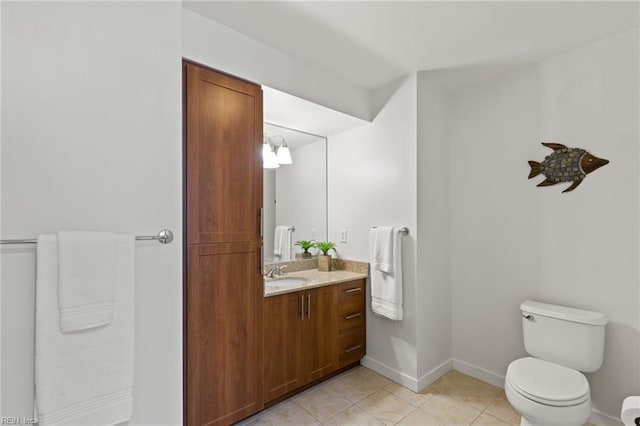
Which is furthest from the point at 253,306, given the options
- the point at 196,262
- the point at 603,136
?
the point at 603,136

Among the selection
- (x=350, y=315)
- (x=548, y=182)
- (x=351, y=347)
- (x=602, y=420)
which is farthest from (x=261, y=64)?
(x=602, y=420)

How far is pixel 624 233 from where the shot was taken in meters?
1.83

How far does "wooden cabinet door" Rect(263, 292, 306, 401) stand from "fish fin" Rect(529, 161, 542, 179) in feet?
6.37

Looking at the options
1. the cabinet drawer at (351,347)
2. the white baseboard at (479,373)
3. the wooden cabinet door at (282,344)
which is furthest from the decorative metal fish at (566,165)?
the wooden cabinet door at (282,344)

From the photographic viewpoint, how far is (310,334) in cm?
224

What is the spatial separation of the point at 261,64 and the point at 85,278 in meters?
1.59

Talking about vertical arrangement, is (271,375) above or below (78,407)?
below

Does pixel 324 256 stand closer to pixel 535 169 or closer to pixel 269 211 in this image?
pixel 269 211

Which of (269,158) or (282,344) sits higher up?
(269,158)

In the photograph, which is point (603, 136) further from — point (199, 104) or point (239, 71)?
point (199, 104)

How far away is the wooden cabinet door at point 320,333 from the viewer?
7.29 ft

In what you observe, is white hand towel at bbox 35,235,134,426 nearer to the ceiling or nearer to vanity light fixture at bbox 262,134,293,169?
the ceiling

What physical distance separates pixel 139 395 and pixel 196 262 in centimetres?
64

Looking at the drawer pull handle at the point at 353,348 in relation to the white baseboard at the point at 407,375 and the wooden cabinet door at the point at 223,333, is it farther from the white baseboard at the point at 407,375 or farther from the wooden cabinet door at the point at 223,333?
the wooden cabinet door at the point at 223,333
